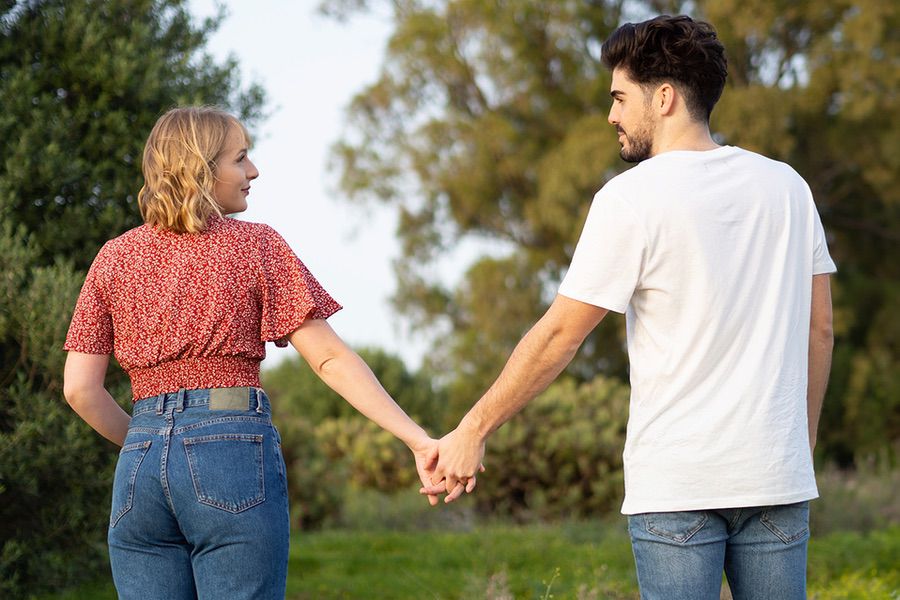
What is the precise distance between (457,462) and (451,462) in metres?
0.03

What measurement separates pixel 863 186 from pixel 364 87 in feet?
30.1

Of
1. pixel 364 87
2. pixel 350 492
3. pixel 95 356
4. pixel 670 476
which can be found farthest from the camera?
pixel 364 87

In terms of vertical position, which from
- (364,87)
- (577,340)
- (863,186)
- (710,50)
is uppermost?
(364,87)

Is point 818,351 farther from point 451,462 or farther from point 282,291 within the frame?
point 282,291

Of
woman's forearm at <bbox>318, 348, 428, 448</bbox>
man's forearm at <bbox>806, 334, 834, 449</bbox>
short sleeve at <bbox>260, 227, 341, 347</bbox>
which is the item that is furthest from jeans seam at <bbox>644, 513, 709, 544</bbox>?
short sleeve at <bbox>260, 227, 341, 347</bbox>

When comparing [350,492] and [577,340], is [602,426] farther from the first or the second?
[577,340]

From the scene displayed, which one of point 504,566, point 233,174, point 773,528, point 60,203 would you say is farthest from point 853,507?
point 233,174

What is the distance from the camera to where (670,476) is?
257cm

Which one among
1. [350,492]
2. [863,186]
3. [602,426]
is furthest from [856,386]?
[350,492]

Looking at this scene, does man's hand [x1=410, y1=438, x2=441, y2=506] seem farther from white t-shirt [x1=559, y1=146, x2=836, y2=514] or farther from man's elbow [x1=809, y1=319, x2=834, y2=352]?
man's elbow [x1=809, y1=319, x2=834, y2=352]

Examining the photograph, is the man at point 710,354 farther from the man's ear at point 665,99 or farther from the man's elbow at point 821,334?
the man's elbow at point 821,334

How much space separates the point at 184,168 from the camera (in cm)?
282

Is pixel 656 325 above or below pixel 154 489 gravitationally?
above

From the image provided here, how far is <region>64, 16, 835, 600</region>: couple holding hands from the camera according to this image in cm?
258
